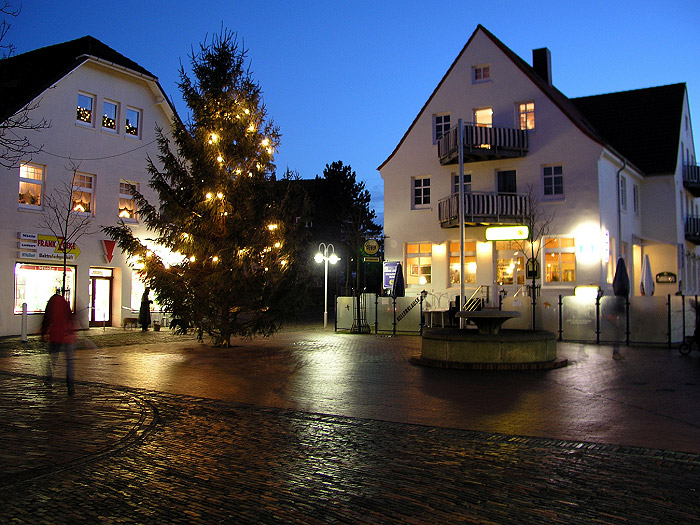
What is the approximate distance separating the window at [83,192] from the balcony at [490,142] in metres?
15.9

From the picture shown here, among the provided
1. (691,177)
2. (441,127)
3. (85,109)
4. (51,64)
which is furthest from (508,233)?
(691,177)

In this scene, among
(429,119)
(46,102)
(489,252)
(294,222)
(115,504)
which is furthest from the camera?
(429,119)

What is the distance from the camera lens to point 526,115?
31.5 m

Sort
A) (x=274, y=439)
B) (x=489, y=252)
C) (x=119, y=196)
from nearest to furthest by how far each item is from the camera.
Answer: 1. (x=274, y=439)
2. (x=119, y=196)
3. (x=489, y=252)

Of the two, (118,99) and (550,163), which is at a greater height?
(118,99)

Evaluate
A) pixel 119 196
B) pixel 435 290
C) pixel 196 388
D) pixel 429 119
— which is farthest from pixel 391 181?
pixel 196 388

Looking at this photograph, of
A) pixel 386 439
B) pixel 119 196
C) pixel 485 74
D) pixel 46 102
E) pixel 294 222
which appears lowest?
pixel 386 439

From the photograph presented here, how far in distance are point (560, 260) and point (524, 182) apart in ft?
13.2

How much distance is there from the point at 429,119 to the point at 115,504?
30.1 meters

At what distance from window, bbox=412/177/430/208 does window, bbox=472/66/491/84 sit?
17.3ft

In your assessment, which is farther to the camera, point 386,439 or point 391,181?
point 391,181

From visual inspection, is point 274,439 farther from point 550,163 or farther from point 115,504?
point 550,163

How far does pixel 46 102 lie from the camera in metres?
25.7

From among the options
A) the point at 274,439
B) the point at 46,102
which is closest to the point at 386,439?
the point at 274,439
